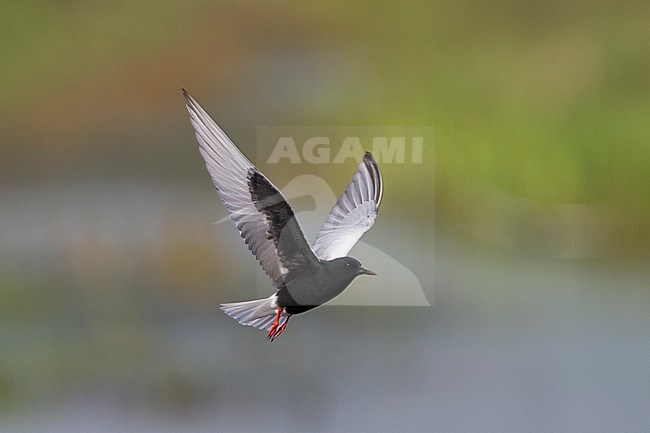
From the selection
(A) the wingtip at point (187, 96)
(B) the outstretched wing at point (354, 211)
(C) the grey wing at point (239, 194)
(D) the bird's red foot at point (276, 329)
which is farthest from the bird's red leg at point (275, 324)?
(A) the wingtip at point (187, 96)

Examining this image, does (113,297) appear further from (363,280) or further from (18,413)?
(363,280)

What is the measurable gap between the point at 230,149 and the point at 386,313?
588 millimetres

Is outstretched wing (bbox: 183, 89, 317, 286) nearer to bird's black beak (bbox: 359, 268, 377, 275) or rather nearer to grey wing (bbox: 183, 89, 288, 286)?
grey wing (bbox: 183, 89, 288, 286)

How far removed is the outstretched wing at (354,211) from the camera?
1817 millimetres

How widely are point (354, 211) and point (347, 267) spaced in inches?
5.8

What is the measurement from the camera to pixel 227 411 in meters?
2.09

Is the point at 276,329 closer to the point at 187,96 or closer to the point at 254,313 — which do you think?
the point at 254,313

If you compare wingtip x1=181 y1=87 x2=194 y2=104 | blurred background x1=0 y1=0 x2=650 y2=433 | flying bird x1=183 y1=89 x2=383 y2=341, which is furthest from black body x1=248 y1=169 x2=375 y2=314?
wingtip x1=181 y1=87 x2=194 y2=104

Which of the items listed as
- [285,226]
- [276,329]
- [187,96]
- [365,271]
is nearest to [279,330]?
[276,329]

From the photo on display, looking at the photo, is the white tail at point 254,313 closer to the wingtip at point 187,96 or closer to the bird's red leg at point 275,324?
the bird's red leg at point 275,324

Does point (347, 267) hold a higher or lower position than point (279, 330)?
higher

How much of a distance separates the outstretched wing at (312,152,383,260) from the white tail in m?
0.25

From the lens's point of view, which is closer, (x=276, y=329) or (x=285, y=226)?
(x=285, y=226)

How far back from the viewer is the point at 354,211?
1.85 metres
